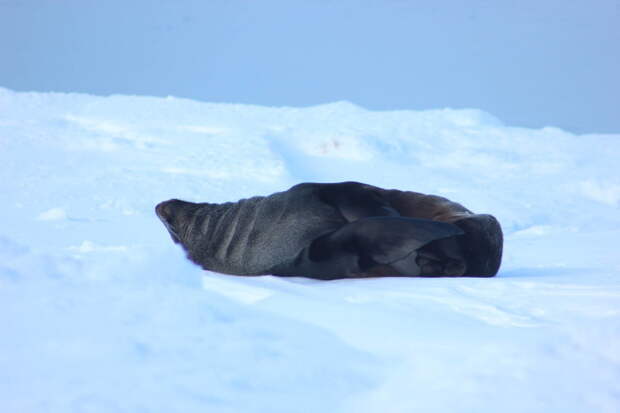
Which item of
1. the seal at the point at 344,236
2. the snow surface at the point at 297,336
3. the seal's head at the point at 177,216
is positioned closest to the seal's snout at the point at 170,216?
the seal's head at the point at 177,216

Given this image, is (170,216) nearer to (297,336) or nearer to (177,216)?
(177,216)

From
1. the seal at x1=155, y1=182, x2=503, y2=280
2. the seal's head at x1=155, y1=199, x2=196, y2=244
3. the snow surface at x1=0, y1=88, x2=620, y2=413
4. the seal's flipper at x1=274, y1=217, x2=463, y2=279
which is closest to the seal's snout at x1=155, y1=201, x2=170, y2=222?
the seal's head at x1=155, y1=199, x2=196, y2=244

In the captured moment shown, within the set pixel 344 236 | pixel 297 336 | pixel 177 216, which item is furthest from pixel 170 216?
pixel 297 336

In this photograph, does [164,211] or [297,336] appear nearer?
[297,336]

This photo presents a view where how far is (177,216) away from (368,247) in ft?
3.59

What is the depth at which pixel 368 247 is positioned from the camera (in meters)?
3.05

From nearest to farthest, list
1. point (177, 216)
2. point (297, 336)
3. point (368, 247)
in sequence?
point (297, 336)
point (368, 247)
point (177, 216)

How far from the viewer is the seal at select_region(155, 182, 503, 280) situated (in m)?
3.03

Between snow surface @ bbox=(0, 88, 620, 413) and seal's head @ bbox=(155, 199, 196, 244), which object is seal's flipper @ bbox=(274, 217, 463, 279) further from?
seal's head @ bbox=(155, 199, 196, 244)

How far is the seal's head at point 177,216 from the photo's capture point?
373 cm

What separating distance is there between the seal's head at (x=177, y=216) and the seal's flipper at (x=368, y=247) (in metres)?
0.66

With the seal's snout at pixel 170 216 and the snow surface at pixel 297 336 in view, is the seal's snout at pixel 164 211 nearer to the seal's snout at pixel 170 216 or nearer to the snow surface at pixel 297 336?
the seal's snout at pixel 170 216

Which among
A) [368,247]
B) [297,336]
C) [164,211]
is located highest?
[164,211]

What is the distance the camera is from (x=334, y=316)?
2162 millimetres
